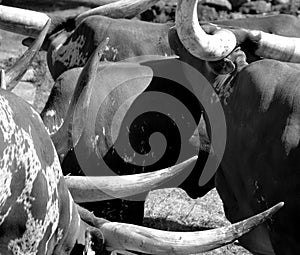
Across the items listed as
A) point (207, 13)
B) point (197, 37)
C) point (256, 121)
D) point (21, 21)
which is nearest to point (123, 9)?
point (21, 21)

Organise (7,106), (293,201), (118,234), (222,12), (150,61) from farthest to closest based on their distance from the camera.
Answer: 1. (222,12)
2. (150,61)
3. (293,201)
4. (118,234)
5. (7,106)

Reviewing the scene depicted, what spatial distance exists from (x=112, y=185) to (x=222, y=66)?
4.62ft

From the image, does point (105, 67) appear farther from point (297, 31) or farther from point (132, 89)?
point (297, 31)

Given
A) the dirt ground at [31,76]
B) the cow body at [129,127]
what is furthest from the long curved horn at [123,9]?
the dirt ground at [31,76]

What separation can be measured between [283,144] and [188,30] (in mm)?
629

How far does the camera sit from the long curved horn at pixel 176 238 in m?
2.32

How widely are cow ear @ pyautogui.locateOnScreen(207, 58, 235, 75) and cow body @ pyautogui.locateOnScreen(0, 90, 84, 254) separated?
1.57 meters

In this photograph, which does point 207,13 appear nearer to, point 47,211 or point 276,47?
point 276,47

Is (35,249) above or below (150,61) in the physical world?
above

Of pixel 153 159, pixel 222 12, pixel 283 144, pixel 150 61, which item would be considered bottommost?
pixel 222 12

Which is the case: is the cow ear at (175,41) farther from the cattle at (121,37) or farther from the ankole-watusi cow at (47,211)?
the ankole-watusi cow at (47,211)

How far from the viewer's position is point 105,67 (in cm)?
419

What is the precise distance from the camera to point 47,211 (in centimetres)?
221

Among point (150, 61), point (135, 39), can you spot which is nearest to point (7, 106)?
point (150, 61)
